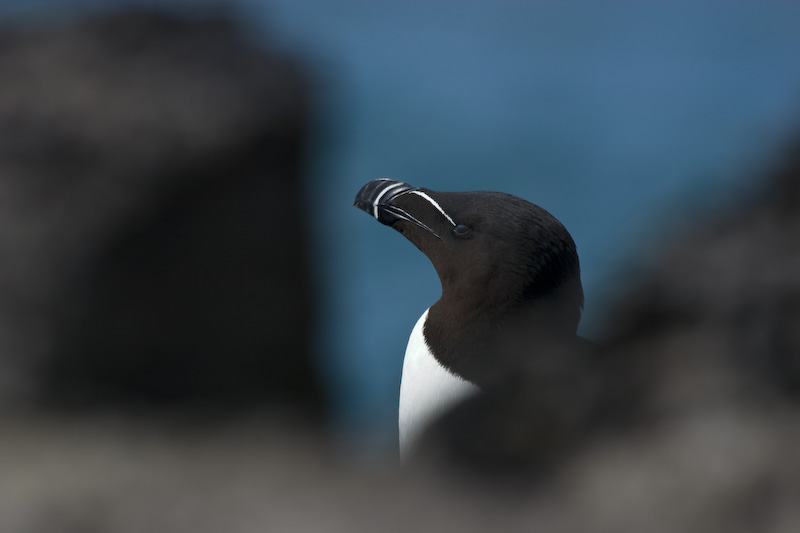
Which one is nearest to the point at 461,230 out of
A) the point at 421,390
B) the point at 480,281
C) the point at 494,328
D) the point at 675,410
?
the point at 480,281

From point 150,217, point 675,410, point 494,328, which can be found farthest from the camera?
point 150,217

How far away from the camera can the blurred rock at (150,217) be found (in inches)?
256

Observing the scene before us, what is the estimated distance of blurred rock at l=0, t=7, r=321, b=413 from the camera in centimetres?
651

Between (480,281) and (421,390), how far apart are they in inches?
12.8

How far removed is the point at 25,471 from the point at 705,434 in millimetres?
1361

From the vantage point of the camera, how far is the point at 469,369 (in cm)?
185

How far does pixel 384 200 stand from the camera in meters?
1.99

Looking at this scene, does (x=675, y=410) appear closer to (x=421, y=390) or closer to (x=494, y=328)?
(x=494, y=328)

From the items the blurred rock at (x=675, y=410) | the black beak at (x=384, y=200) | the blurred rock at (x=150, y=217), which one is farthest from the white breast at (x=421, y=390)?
the blurred rock at (x=150, y=217)

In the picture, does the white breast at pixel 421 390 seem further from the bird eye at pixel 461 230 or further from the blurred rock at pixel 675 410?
the blurred rock at pixel 675 410

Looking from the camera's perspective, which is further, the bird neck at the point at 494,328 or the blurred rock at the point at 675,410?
the bird neck at the point at 494,328

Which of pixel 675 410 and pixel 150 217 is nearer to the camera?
pixel 675 410

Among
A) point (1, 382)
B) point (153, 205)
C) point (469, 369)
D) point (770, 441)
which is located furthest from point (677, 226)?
point (1, 382)

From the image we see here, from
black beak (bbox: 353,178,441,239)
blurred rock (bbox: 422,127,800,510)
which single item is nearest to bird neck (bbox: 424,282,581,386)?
black beak (bbox: 353,178,441,239)
